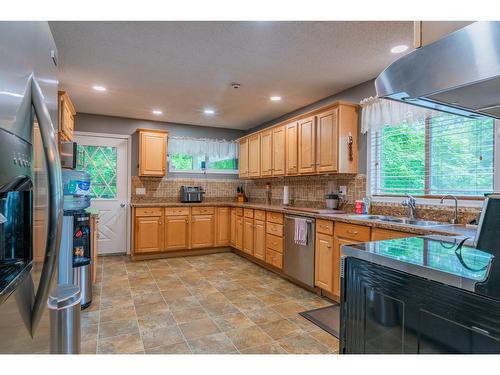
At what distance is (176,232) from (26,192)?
448cm

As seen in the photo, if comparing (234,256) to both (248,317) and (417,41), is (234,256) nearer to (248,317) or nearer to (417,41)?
(248,317)

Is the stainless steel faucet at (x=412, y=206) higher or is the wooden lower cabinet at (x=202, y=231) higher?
the stainless steel faucet at (x=412, y=206)

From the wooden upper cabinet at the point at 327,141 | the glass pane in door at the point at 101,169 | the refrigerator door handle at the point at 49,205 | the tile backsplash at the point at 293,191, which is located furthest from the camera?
the glass pane in door at the point at 101,169

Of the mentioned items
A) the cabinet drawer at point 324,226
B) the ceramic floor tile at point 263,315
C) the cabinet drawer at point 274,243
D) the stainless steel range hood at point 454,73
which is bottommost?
the ceramic floor tile at point 263,315

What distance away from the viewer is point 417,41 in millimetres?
1267

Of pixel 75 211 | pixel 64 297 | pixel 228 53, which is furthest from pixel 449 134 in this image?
pixel 75 211

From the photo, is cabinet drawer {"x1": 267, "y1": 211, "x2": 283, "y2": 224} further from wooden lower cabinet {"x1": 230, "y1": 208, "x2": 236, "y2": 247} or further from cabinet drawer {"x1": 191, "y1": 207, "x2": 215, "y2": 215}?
cabinet drawer {"x1": 191, "y1": 207, "x2": 215, "y2": 215}

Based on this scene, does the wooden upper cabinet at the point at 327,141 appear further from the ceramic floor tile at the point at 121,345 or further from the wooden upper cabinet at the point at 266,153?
the ceramic floor tile at the point at 121,345

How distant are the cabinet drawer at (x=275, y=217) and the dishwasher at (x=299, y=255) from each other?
6.7 inches

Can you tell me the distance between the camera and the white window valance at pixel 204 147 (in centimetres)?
576

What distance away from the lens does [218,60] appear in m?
2.97

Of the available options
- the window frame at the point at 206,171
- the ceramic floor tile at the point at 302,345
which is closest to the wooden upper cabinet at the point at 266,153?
the window frame at the point at 206,171

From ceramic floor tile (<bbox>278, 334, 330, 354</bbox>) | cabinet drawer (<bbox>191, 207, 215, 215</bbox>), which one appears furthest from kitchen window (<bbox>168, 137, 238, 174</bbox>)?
ceramic floor tile (<bbox>278, 334, 330, 354</bbox>)

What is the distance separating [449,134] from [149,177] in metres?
4.55
